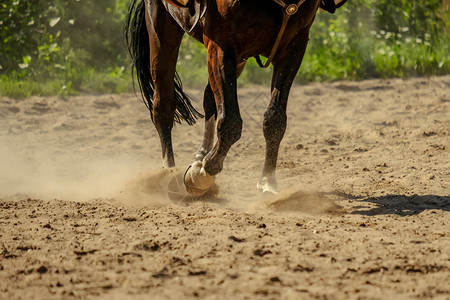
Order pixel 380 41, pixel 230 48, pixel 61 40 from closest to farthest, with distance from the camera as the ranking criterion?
pixel 230 48, pixel 61 40, pixel 380 41

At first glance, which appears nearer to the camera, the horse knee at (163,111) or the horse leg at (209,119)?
the horse leg at (209,119)

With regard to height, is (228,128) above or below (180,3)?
below

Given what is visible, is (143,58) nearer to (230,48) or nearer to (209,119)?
(209,119)

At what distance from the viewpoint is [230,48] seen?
4309 mm

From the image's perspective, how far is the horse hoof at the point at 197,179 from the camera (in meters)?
4.52

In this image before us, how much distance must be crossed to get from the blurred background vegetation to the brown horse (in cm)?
372

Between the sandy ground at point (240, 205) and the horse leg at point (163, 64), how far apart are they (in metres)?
0.47

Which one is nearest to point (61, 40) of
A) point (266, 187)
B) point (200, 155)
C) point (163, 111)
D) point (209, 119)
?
point (163, 111)

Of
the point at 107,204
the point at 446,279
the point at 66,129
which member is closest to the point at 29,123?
the point at 66,129

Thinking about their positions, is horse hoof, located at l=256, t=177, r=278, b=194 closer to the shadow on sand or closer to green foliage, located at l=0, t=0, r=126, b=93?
the shadow on sand

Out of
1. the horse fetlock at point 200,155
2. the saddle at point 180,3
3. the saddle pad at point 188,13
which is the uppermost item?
the saddle at point 180,3

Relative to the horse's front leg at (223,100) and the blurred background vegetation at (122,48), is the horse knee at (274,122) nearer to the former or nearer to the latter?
the horse's front leg at (223,100)

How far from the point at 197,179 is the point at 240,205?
470 millimetres

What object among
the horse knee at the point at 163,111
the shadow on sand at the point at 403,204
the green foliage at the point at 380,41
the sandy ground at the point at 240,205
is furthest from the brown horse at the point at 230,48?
the green foliage at the point at 380,41
